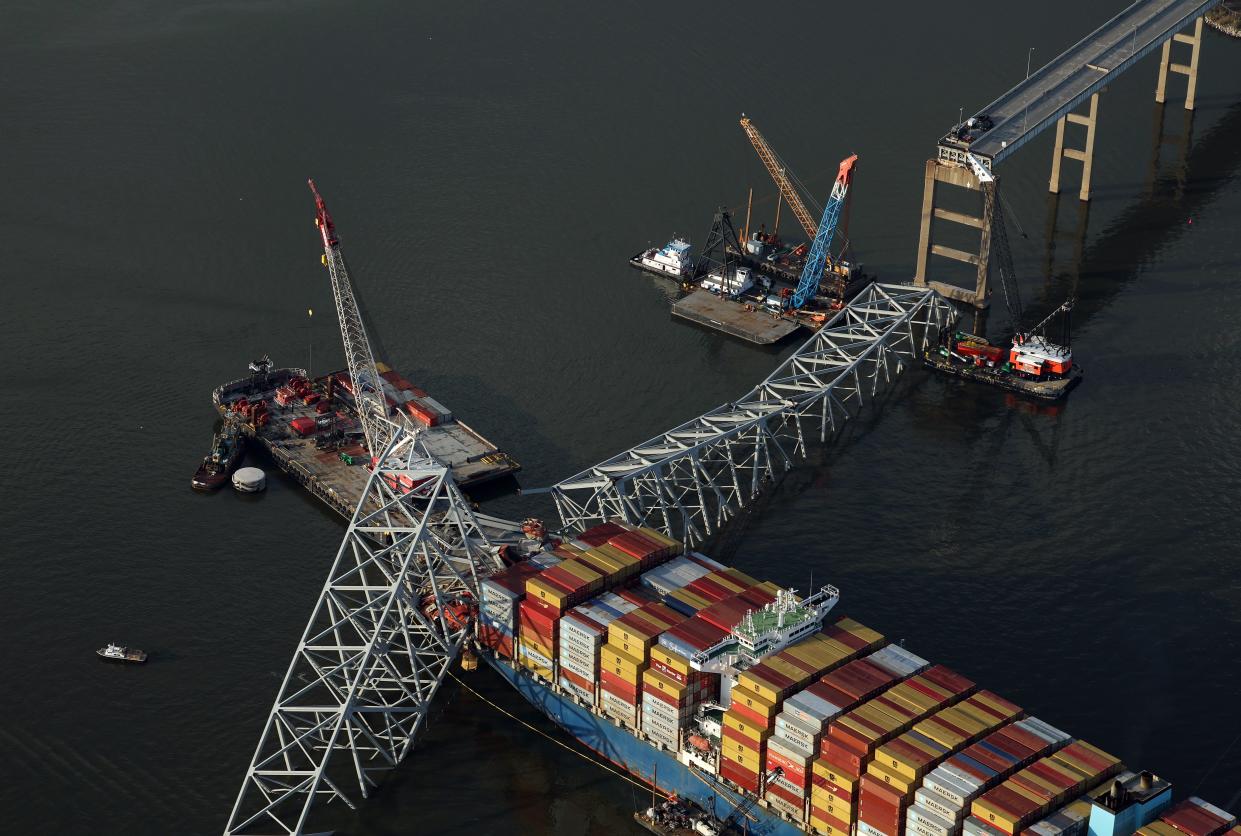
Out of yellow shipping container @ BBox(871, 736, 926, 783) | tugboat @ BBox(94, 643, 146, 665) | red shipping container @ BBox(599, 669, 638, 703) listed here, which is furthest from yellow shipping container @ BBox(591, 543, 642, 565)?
tugboat @ BBox(94, 643, 146, 665)

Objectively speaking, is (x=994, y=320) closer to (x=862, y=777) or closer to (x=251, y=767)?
(x=862, y=777)

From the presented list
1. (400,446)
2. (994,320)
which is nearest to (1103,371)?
(994,320)

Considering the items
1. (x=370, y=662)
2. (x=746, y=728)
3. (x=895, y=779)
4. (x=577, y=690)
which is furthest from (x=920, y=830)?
(x=370, y=662)

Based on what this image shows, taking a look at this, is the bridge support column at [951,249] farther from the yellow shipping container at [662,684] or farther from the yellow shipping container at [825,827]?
the yellow shipping container at [825,827]

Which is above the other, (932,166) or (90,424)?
(932,166)

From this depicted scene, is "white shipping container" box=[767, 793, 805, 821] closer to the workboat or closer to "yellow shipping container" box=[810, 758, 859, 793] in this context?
"yellow shipping container" box=[810, 758, 859, 793]
